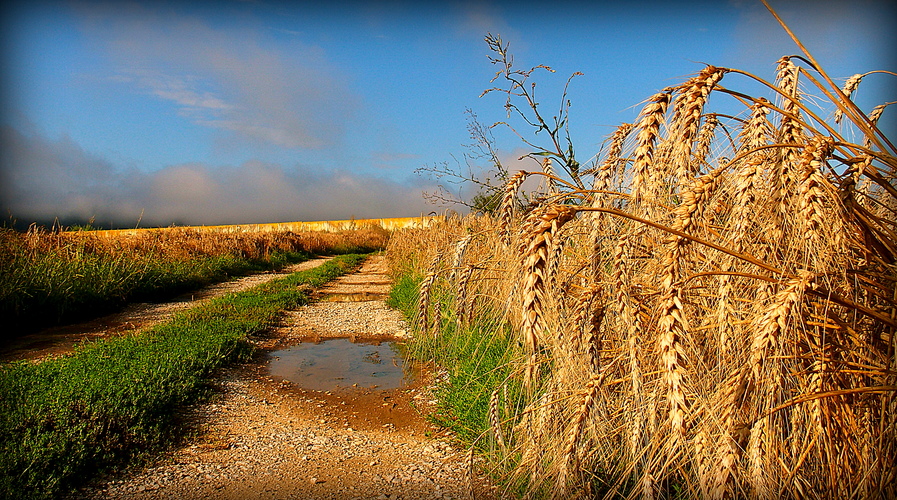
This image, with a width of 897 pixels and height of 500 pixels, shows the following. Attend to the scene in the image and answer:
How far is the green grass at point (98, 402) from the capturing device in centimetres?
301

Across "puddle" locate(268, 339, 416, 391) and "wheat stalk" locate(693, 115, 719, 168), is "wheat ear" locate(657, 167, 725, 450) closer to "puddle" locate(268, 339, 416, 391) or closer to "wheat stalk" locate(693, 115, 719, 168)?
"wheat stalk" locate(693, 115, 719, 168)

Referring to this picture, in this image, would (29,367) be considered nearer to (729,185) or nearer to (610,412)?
(610,412)

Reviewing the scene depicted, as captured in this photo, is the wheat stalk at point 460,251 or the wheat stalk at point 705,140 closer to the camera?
the wheat stalk at point 705,140

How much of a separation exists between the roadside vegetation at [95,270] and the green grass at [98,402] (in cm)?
Answer: 272

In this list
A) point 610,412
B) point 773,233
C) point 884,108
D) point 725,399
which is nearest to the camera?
point 725,399

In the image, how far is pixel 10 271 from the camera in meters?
7.83

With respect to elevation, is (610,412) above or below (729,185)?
below

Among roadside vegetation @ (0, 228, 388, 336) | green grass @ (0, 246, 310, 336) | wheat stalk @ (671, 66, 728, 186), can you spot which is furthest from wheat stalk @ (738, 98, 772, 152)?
green grass @ (0, 246, 310, 336)

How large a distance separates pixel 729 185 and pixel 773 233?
319mm

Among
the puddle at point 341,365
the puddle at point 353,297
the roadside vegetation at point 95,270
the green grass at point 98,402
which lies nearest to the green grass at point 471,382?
the puddle at point 341,365

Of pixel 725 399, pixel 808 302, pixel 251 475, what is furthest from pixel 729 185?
pixel 251 475

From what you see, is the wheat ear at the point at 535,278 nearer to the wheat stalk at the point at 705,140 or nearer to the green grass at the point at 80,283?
the wheat stalk at the point at 705,140

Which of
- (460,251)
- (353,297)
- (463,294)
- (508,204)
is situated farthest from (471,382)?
(353,297)

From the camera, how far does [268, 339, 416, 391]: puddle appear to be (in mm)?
5262
